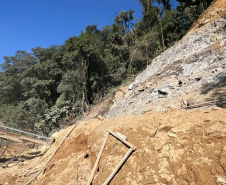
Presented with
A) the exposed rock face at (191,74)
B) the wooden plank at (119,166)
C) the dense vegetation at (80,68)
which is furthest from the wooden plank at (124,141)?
the dense vegetation at (80,68)

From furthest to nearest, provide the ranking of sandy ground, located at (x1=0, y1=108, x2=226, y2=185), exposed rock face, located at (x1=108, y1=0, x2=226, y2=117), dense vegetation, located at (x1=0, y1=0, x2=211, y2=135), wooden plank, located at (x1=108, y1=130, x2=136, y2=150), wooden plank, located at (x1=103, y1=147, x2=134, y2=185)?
dense vegetation, located at (x1=0, y1=0, x2=211, y2=135), exposed rock face, located at (x1=108, y1=0, x2=226, y2=117), wooden plank, located at (x1=108, y1=130, x2=136, y2=150), wooden plank, located at (x1=103, y1=147, x2=134, y2=185), sandy ground, located at (x1=0, y1=108, x2=226, y2=185)

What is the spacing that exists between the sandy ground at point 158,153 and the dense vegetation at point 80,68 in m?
8.61

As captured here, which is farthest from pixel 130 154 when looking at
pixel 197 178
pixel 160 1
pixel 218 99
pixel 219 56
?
pixel 160 1

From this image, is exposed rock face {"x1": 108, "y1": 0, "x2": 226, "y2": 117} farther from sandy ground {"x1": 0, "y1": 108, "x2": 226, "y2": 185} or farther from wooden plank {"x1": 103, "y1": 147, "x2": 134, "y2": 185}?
wooden plank {"x1": 103, "y1": 147, "x2": 134, "y2": 185}

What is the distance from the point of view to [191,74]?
6094mm

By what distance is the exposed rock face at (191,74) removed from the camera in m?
4.68

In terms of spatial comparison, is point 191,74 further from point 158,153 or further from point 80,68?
point 80,68

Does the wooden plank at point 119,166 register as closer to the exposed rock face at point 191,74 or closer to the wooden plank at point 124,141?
the wooden plank at point 124,141

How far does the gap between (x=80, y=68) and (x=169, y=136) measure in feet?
39.0

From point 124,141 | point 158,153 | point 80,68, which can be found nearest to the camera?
point 158,153

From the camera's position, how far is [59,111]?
13969 millimetres

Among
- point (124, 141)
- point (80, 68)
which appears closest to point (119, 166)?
point (124, 141)

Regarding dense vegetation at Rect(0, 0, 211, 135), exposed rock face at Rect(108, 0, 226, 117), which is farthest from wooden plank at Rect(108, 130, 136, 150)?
dense vegetation at Rect(0, 0, 211, 135)

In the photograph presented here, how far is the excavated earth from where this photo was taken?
253 centimetres
